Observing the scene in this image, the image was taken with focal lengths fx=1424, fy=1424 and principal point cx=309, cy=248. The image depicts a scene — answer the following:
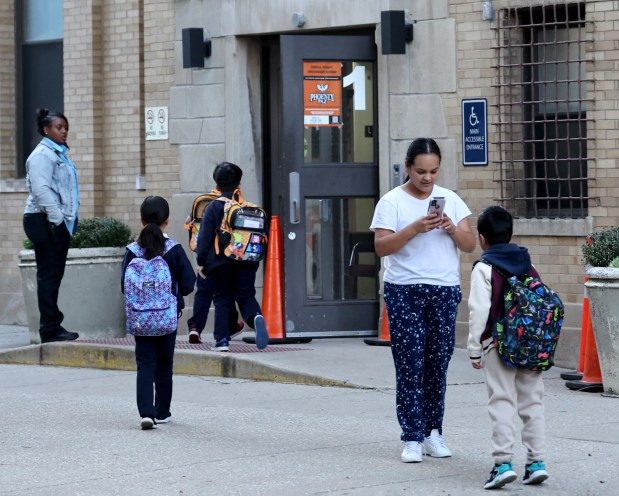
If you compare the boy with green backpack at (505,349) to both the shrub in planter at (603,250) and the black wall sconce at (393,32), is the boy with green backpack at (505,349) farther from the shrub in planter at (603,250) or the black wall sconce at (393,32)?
the black wall sconce at (393,32)

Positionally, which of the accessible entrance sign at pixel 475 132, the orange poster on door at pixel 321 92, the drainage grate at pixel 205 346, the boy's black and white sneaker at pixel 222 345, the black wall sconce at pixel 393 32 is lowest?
the drainage grate at pixel 205 346

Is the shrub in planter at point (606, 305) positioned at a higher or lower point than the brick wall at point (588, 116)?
lower

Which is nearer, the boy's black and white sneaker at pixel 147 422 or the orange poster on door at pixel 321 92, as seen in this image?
the boy's black and white sneaker at pixel 147 422

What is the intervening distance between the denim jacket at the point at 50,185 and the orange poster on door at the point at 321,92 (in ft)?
7.08

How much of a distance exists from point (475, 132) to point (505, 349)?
5.44m

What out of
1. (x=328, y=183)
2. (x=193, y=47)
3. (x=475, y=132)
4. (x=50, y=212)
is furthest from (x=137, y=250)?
(x=193, y=47)

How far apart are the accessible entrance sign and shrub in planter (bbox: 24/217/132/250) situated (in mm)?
3380

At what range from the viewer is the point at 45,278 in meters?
12.4

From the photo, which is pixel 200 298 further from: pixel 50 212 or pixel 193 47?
pixel 193 47

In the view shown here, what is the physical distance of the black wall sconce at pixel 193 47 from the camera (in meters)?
13.5

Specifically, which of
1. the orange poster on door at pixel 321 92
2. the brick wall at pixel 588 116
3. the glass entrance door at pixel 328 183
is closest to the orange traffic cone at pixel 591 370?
the brick wall at pixel 588 116

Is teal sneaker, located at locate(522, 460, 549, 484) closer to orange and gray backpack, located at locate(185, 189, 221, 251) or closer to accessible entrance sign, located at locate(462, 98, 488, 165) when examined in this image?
accessible entrance sign, located at locate(462, 98, 488, 165)

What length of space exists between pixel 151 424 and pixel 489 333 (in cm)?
267

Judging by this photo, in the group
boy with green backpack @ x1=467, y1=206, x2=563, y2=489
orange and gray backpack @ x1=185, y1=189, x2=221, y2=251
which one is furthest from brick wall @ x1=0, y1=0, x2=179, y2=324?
boy with green backpack @ x1=467, y1=206, x2=563, y2=489
